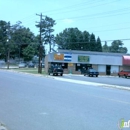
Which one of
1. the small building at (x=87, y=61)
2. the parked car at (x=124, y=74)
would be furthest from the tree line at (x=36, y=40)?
the parked car at (x=124, y=74)

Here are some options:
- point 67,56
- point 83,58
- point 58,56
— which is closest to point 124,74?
point 83,58

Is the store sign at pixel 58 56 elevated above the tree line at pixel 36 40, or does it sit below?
below

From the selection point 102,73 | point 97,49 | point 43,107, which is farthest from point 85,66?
point 97,49

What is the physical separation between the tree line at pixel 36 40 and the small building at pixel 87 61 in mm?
51931

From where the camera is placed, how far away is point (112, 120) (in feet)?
28.2

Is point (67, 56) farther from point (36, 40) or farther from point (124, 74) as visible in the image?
point (36, 40)

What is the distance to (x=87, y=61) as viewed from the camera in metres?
61.2

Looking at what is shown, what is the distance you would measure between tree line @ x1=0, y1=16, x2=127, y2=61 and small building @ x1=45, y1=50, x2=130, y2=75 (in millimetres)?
51931

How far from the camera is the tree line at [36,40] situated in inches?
4432

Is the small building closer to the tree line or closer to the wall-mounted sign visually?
the wall-mounted sign

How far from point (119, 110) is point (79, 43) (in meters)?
115

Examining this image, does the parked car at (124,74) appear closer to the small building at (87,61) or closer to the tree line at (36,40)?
the small building at (87,61)

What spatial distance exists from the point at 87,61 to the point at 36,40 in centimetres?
5990

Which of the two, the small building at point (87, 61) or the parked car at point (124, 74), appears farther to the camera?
the small building at point (87, 61)
